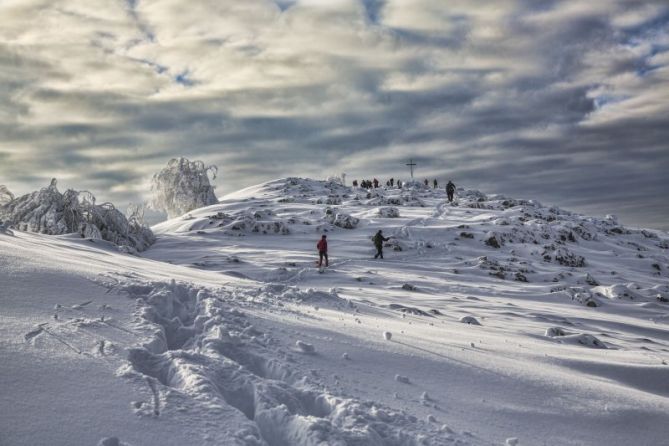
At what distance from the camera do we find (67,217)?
19.2 meters

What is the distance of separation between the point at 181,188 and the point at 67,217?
19.5 m

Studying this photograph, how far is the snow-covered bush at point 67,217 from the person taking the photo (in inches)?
736

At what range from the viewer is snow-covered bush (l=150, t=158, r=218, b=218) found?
126 ft

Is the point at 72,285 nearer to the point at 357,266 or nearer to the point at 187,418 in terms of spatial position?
the point at 187,418

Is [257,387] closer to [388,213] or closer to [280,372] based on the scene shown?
[280,372]

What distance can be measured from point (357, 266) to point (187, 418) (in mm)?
14464

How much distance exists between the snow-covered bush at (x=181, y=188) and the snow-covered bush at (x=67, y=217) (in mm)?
17878

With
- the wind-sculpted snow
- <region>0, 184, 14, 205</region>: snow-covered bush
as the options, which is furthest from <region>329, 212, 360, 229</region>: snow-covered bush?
the wind-sculpted snow

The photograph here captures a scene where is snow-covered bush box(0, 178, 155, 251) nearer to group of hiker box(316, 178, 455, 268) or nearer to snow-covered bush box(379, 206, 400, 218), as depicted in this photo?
group of hiker box(316, 178, 455, 268)

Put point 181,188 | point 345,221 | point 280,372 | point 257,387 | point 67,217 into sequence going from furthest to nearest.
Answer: point 181,188 → point 345,221 → point 67,217 → point 280,372 → point 257,387

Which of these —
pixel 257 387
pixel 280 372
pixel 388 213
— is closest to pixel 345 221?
pixel 388 213

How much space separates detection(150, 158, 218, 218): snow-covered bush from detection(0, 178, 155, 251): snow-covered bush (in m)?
17.9

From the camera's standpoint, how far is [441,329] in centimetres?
734

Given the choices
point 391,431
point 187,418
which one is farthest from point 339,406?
point 187,418
